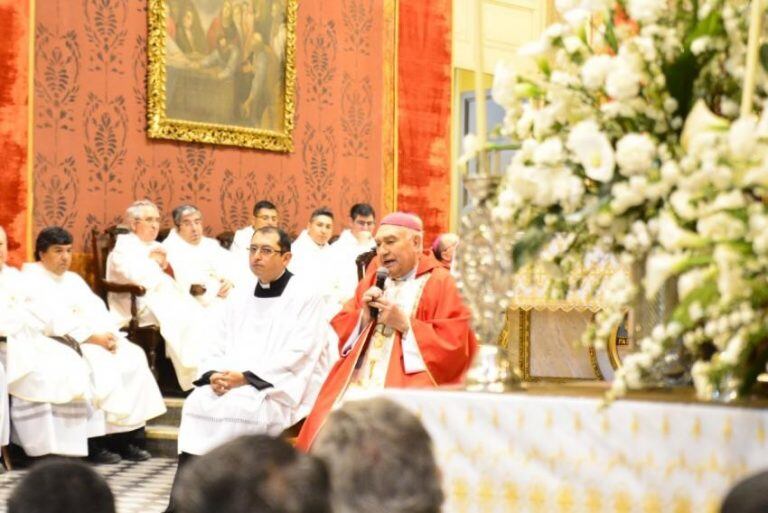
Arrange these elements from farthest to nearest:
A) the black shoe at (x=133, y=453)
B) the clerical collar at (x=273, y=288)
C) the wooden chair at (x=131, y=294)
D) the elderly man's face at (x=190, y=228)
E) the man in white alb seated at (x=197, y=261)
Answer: the elderly man's face at (x=190, y=228)
the man in white alb seated at (x=197, y=261)
the wooden chair at (x=131, y=294)
the black shoe at (x=133, y=453)
the clerical collar at (x=273, y=288)

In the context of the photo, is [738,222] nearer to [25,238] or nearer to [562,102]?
[562,102]

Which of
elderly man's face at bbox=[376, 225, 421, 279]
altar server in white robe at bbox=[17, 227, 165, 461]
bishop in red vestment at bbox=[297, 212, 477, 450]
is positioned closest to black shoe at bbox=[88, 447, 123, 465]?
altar server in white robe at bbox=[17, 227, 165, 461]

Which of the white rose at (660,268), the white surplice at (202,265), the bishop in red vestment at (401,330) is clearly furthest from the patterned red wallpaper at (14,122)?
the white rose at (660,268)

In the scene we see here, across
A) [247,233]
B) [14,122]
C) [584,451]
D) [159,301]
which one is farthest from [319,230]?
[584,451]

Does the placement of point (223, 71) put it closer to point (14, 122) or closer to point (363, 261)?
point (14, 122)

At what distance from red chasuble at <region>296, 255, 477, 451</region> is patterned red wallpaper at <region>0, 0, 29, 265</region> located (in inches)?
173

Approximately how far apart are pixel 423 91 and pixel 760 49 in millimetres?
11215

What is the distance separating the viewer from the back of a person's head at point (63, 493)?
2.15 meters

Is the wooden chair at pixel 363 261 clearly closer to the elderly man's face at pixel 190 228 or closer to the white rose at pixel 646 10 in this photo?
the elderly man's face at pixel 190 228

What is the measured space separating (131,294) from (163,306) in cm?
25

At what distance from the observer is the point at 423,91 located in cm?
1366

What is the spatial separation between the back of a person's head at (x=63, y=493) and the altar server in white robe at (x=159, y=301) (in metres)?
7.24

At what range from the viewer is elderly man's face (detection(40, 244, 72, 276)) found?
28.8 ft

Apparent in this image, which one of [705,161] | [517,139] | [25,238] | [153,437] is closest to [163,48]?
[25,238]
